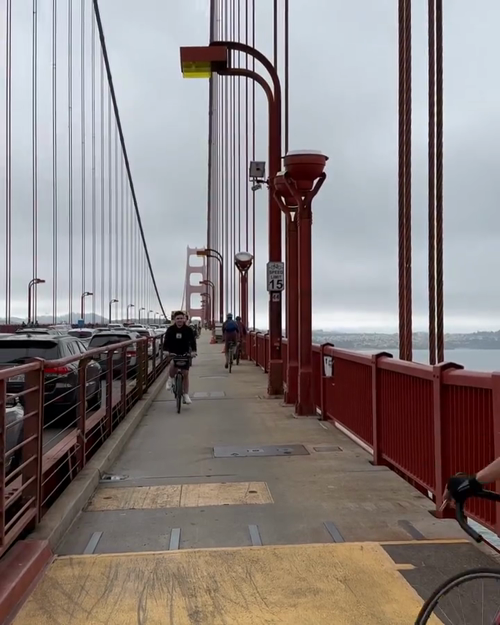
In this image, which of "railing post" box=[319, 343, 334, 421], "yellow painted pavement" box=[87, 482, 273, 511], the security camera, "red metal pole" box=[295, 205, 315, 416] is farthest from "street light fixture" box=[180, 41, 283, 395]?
"yellow painted pavement" box=[87, 482, 273, 511]

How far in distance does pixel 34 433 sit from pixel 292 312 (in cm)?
705

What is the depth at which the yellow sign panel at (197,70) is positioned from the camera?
11688mm

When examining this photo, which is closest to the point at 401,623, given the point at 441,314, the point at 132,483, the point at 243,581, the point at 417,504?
the point at 243,581

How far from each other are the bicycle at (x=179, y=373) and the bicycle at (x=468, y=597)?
8832 millimetres

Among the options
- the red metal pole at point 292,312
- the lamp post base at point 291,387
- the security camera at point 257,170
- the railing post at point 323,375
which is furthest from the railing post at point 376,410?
the security camera at point 257,170

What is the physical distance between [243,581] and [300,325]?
6716 mm

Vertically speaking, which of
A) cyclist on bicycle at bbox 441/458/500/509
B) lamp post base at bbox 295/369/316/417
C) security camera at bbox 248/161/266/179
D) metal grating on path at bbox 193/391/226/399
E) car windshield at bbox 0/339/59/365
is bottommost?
metal grating on path at bbox 193/391/226/399

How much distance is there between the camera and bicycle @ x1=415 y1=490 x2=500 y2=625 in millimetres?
2252

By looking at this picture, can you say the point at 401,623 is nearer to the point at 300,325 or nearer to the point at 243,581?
the point at 243,581

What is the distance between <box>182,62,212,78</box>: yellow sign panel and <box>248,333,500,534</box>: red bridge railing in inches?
224

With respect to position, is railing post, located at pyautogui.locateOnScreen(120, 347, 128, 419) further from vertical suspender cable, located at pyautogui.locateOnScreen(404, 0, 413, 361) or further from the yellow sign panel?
the yellow sign panel

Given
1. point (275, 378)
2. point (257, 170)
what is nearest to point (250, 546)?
point (275, 378)

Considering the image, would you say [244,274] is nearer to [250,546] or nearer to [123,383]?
[123,383]

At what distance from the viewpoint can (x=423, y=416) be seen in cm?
536
